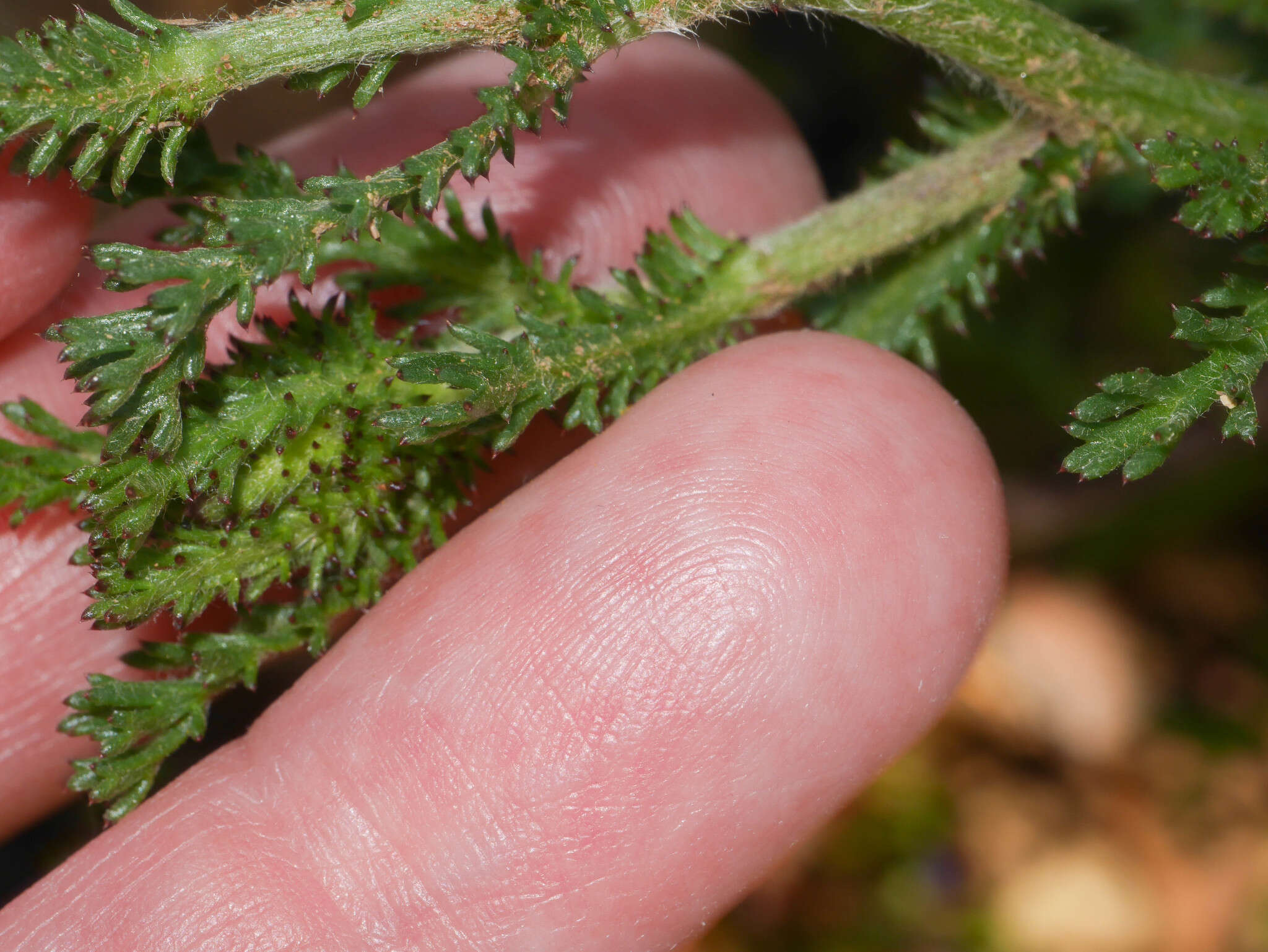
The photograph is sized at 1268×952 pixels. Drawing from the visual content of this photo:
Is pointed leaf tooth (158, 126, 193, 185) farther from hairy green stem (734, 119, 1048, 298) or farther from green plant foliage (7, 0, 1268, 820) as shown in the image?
hairy green stem (734, 119, 1048, 298)

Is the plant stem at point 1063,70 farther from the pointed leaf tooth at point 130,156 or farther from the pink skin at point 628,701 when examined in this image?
the pointed leaf tooth at point 130,156

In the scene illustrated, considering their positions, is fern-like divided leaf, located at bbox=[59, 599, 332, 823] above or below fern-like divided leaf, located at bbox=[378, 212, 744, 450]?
below

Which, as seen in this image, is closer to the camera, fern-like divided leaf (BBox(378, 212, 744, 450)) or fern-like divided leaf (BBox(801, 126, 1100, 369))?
fern-like divided leaf (BBox(378, 212, 744, 450))

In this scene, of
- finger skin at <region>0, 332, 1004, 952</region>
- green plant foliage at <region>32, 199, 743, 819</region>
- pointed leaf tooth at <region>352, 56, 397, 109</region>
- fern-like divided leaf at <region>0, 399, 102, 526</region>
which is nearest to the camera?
pointed leaf tooth at <region>352, 56, 397, 109</region>

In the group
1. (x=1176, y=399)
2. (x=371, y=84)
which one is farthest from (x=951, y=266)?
(x=371, y=84)

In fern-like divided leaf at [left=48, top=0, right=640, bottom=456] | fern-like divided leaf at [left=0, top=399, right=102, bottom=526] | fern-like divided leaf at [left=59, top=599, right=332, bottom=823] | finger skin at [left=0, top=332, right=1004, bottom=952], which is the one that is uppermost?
fern-like divided leaf at [left=48, top=0, right=640, bottom=456]

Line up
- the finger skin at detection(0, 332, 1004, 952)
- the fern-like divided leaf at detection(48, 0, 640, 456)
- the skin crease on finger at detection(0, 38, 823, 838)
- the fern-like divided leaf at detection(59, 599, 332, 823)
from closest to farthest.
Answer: the fern-like divided leaf at detection(48, 0, 640, 456) < the finger skin at detection(0, 332, 1004, 952) < the fern-like divided leaf at detection(59, 599, 332, 823) < the skin crease on finger at detection(0, 38, 823, 838)

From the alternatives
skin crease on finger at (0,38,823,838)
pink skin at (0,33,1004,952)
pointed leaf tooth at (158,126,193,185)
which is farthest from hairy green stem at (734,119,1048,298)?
pointed leaf tooth at (158,126,193,185)

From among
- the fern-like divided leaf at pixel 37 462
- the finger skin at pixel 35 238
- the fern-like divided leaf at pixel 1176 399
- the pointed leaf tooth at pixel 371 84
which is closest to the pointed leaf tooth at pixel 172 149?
the pointed leaf tooth at pixel 371 84
